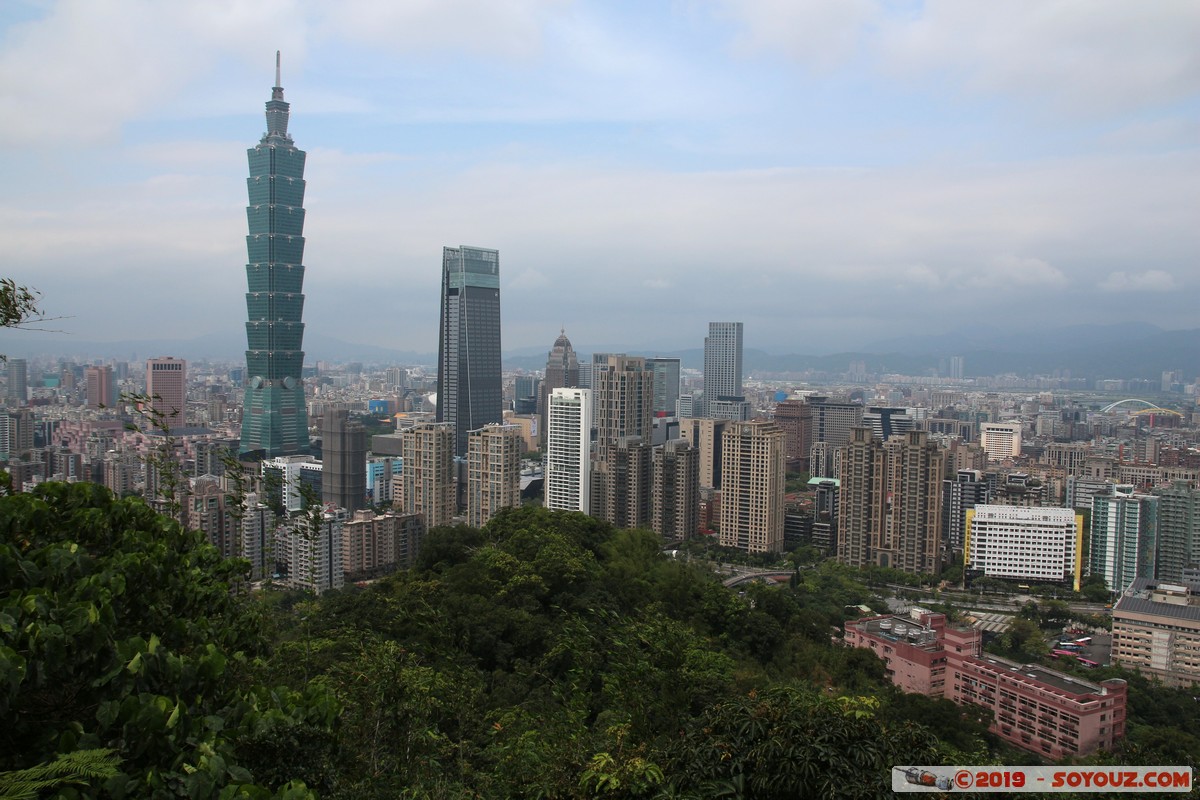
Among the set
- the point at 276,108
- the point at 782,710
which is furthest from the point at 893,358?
the point at 782,710

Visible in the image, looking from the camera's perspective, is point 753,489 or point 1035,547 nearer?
point 1035,547

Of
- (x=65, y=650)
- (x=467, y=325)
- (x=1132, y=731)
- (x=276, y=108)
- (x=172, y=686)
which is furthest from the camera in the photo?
(x=467, y=325)

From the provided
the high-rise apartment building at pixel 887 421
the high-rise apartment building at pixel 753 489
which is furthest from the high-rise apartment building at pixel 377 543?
the high-rise apartment building at pixel 887 421

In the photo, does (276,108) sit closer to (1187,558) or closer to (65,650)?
(1187,558)

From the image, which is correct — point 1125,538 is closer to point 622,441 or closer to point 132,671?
point 622,441

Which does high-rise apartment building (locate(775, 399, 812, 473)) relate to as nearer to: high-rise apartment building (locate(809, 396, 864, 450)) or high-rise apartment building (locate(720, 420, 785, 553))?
high-rise apartment building (locate(809, 396, 864, 450))

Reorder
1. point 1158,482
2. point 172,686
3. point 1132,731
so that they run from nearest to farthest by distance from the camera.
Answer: point 172,686 → point 1132,731 → point 1158,482

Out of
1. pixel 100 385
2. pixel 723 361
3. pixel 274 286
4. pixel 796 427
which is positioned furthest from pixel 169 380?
pixel 723 361

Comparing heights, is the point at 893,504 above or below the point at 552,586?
below
